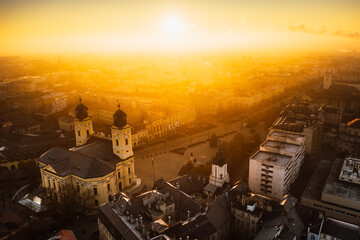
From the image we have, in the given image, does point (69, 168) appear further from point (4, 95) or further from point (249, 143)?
point (4, 95)

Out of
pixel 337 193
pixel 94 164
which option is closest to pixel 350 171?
pixel 337 193

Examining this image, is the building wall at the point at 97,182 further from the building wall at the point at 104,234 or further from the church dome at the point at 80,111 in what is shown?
the church dome at the point at 80,111

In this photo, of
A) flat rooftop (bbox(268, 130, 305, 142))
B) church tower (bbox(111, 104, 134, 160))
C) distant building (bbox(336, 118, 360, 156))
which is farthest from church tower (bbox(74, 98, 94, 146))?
distant building (bbox(336, 118, 360, 156))

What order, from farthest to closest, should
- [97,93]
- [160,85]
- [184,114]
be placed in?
[160,85] < [97,93] < [184,114]

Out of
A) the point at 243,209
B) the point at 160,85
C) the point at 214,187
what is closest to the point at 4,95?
the point at 160,85

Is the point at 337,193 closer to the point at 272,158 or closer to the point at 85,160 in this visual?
the point at 272,158

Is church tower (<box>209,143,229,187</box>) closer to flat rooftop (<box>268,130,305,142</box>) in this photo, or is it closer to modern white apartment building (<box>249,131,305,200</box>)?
modern white apartment building (<box>249,131,305,200</box>)
